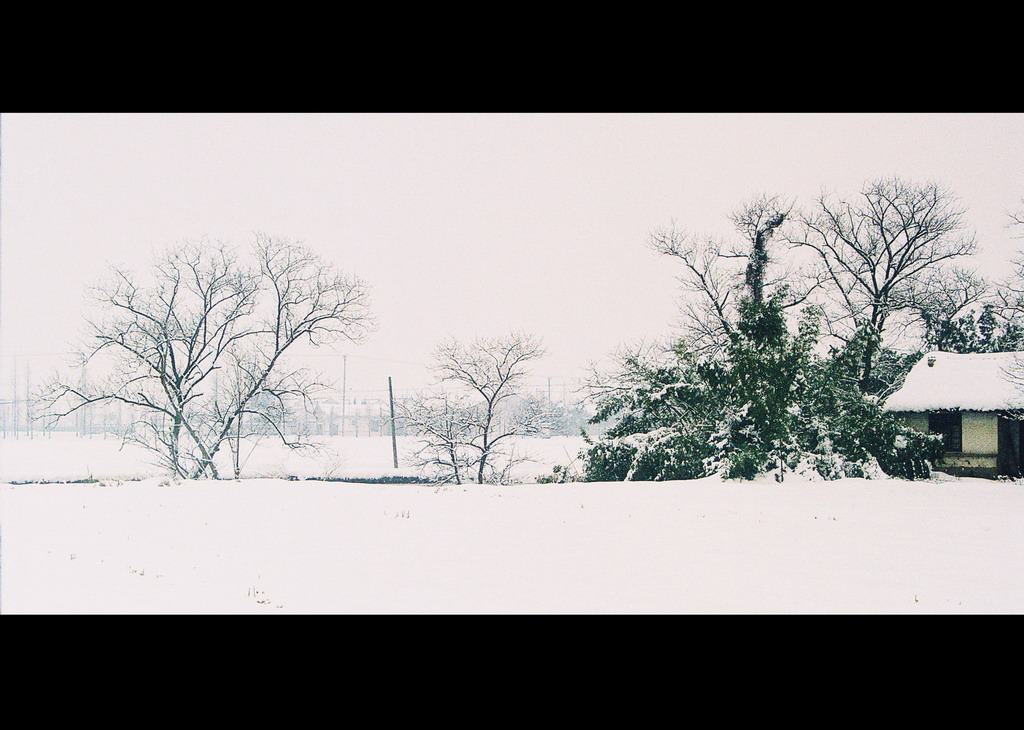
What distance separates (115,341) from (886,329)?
2398 cm

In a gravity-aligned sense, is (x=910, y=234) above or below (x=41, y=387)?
above

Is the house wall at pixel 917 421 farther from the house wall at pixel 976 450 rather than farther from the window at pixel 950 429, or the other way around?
the house wall at pixel 976 450

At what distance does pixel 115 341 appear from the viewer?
21812mm

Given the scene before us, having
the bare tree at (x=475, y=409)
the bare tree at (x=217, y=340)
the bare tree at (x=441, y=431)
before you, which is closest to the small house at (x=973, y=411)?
the bare tree at (x=475, y=409)

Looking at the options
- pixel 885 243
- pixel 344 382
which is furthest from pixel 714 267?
pixel 344 382

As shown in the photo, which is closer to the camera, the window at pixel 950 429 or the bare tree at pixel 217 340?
the window at pixel 950 429

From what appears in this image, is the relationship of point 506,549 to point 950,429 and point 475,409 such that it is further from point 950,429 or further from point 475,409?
point 475,409

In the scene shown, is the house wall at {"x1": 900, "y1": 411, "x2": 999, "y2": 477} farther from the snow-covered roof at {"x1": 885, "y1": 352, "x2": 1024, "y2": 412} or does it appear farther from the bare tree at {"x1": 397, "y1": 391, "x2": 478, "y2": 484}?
the bare tree at {"x1": 397, "y1": 391, "x2": 478, "y2": 484}

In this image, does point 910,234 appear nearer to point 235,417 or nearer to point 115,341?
point 235,417

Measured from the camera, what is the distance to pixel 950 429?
17.6 m

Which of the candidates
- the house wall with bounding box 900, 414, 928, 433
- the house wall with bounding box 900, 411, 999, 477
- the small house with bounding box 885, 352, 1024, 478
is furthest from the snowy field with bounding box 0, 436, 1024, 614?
the house wall with bounding box 900, 414, 928, 433

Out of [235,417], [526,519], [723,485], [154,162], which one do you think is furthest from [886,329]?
[154,162]

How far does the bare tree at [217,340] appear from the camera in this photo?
22.5m

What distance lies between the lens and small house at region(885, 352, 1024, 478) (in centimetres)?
1689
